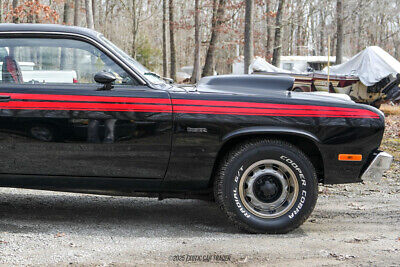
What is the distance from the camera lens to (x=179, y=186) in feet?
13.8

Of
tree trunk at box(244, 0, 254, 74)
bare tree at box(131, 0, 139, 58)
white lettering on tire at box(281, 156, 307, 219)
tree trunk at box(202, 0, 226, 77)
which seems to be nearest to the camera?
white lettering on tire at box(281, 156, 307, 219)

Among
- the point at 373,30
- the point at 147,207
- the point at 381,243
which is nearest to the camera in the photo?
the point at 381,243

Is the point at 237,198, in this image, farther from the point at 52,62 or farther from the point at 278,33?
the point at 278,33

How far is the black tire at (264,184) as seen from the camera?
4.12 metres

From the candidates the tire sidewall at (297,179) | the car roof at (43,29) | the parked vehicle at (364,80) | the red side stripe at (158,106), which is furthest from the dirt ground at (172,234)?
the parked vehicle at (364,80)

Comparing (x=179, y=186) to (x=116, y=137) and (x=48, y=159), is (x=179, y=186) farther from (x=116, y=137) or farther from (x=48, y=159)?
(x=48, y=159)

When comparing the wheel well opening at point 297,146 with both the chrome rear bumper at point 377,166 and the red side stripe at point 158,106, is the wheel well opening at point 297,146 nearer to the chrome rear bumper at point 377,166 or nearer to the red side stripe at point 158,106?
the red side stripe at point 158,106

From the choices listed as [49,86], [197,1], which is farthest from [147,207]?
[197,1]

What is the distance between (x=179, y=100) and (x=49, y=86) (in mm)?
1100

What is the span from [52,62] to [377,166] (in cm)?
293

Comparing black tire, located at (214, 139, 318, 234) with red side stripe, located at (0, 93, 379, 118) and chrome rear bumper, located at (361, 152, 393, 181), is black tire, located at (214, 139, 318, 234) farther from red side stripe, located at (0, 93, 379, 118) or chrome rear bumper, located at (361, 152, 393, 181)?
chrome rear bumper, located at (361, 152, 393, 181)

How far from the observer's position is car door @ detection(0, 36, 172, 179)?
13.3 ft

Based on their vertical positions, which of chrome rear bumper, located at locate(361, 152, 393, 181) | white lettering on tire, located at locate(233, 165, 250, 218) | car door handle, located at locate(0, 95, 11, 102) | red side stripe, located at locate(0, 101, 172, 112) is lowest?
white lettering on tire, located at locate(233, 165, 250, 218)

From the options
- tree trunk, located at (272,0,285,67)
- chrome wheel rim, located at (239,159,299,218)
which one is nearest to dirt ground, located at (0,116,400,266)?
chrome wheel rim, located at (239,159,299,218)
